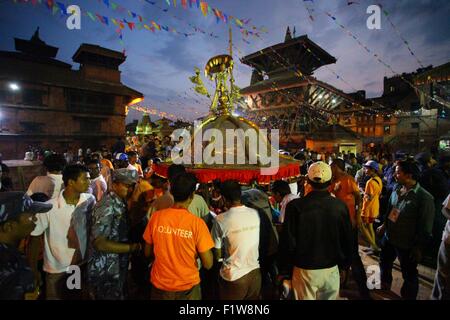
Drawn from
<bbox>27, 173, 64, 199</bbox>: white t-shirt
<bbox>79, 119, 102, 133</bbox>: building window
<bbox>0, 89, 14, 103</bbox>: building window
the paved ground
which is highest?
<bbox>0, 89, 14, 103</bbox>: building window

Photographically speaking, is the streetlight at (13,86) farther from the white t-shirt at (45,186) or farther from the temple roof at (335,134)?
the temple roof at (335,134)

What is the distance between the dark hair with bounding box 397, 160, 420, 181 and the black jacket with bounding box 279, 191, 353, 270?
1.73 m

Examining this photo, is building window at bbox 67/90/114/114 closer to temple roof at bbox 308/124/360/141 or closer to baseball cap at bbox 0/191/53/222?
temple roof at bbox 308/124/360/141

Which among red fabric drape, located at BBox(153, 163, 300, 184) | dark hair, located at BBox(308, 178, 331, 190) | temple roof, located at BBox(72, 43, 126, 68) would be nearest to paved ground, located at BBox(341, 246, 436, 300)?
red fabric drape, located at BBox(153, 163, 300, 184)

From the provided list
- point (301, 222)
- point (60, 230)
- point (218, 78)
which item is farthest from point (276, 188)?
point (60, 230)

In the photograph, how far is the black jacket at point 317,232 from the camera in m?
2.44

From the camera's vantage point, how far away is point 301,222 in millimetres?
2447

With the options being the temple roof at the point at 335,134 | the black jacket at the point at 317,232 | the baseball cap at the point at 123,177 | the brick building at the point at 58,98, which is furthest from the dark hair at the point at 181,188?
the brick building at the point at 58,98

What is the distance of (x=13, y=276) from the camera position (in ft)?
6.12

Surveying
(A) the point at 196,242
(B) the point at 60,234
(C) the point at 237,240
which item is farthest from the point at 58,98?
(C) the point at 237,240

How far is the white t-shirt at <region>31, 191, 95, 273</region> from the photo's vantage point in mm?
2902

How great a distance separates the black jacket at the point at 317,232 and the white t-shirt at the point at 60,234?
8.72ft

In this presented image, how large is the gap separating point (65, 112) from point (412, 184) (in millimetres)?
29121
